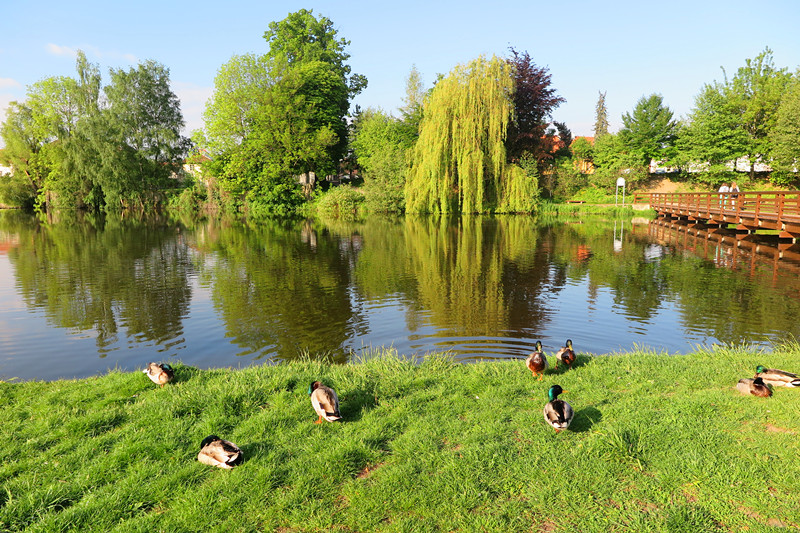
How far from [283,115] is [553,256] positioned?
39.2 meters

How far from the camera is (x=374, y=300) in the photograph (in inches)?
528

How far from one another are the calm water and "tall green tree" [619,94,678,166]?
36.7 metres

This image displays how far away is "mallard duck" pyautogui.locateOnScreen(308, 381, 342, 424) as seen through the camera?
4926mm

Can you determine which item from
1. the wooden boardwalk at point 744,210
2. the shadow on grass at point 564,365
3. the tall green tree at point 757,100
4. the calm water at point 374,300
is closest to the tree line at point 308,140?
the tall green tree at point 757,100

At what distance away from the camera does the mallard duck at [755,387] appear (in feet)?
17.3

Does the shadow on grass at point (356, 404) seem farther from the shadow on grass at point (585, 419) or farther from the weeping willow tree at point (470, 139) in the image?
the weeping willow tree at point (470, 139)

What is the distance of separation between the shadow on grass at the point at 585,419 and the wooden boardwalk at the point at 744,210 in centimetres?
2139

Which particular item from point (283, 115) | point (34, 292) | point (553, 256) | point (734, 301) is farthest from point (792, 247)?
point (283, 115)

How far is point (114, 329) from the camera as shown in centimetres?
1067

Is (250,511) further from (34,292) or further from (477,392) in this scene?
(34,292)

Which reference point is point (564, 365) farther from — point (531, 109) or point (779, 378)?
point (531, 109)

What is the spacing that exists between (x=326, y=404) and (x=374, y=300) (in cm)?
844

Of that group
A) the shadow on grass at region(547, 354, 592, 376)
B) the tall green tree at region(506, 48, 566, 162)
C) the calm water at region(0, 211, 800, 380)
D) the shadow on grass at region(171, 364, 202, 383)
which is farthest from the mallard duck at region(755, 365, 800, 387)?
the tall green tree at region(506, 48, 566, 162)

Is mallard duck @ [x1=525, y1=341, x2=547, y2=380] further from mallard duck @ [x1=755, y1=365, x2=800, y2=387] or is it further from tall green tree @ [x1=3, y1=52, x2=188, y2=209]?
tall green tree @ [x1=3, y1=52, x2=188, y2=209]
